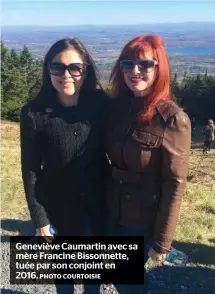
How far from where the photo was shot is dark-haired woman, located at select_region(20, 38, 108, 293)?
1937 mm

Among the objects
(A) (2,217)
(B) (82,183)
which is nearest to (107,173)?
(B) (82,183)

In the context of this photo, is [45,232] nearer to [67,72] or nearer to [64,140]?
[64,140]

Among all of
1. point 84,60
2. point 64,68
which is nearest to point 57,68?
point 64,68

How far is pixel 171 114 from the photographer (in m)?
1.76

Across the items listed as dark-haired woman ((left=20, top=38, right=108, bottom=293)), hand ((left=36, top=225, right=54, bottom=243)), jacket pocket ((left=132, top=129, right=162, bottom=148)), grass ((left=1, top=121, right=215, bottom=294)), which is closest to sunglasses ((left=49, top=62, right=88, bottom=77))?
dark-haired woman ((left=20, top=38, right=108, bottom=293))

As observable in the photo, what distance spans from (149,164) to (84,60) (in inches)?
26.6

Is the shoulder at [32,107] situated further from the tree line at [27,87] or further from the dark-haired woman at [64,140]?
the tree line at [27,87]

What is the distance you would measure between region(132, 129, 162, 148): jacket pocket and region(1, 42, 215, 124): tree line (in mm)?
19550

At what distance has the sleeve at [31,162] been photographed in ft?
6.36

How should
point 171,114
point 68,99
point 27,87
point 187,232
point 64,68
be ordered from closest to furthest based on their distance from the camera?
1. point 171,114
2. point 64,68
3. point 68,99
4. point 187,232
5. point 27,87

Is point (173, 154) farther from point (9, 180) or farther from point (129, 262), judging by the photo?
point (9, 180)

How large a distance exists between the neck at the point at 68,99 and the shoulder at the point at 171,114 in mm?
477

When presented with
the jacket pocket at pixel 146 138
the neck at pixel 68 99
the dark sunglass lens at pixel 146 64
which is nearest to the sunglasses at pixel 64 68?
the neck at pixel 68 99

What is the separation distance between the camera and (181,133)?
5.81ft
